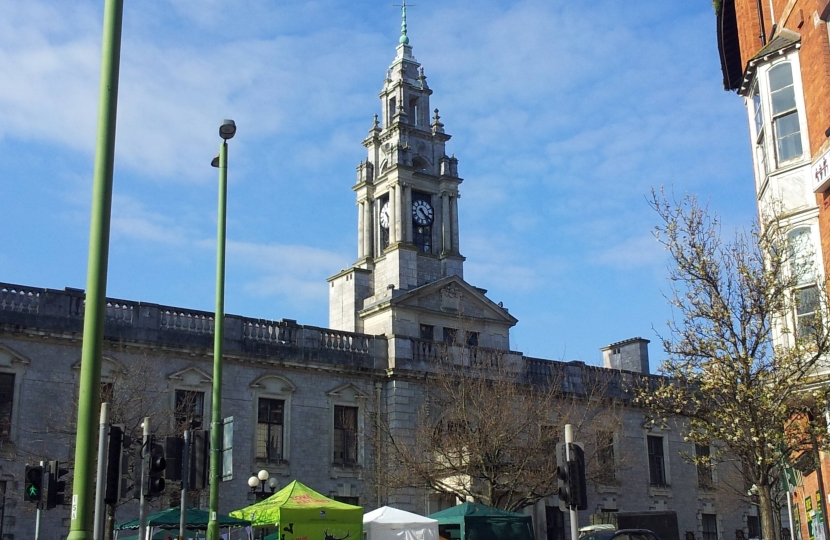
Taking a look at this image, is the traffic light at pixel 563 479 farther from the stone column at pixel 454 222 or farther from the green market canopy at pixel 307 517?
the stone column at pixel 454 222

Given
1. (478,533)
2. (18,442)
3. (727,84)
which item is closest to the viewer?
(478,533)

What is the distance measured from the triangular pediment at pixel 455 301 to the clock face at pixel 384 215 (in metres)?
5.51

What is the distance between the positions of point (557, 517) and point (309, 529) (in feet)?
70.6

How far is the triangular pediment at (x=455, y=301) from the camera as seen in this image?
132 feet

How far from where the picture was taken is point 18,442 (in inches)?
1102

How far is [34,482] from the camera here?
62.8 ft

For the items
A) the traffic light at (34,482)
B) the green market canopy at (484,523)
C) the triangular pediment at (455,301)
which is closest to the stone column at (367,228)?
the triangular pediment at (455,301)

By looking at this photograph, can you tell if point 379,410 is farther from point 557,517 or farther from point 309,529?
point 309,529

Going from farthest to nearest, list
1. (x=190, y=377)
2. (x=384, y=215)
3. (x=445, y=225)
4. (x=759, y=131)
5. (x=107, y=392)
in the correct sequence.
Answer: (x=384, y=215) → (x=445, y=225) → (x=190, y=377) → (x=107, y=392) → (x=759, y=131)

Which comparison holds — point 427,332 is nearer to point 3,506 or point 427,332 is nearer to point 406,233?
point 406,233

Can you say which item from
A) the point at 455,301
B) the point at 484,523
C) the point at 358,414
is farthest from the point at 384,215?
the point at 484,523

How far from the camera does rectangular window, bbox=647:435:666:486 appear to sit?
4250cm

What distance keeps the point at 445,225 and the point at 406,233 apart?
2.36 meters

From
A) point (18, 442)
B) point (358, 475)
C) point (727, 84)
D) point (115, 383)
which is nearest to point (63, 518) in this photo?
point (18, 442)
